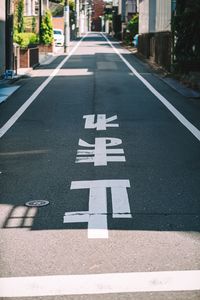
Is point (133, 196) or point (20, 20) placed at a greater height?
point (20, 20)

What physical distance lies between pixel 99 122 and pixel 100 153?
350cm

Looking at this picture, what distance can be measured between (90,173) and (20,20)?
45.2m

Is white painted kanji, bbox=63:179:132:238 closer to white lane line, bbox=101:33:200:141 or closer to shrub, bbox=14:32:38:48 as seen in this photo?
white lane line, bbox=101:33:200:141

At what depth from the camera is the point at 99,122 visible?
13.2m

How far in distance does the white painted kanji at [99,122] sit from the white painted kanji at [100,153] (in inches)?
62.9

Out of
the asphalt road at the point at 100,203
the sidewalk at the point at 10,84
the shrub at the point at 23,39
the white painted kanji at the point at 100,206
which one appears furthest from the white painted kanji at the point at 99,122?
the shrub at the point at 23,39

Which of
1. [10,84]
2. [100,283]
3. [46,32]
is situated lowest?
[100,283]

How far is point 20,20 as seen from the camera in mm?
51719

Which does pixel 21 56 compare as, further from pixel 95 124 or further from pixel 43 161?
pixel 43 161

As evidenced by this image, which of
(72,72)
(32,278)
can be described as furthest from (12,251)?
(72,72)

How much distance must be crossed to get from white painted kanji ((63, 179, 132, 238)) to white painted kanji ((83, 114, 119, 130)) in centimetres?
472

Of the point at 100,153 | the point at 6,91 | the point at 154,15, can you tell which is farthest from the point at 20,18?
the point at 100,153

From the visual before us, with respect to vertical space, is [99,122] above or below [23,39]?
below

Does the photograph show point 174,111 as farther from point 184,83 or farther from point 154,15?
point 154,15
